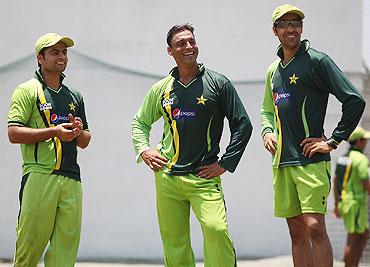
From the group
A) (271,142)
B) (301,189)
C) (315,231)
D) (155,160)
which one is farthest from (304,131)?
(155,160)

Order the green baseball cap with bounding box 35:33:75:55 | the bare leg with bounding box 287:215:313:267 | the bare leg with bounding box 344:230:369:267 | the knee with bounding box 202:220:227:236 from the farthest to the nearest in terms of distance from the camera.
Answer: the bare leg with bounding box 344:230:369:267 → the green baseball cap with bounding box 35:33:75:55 → the bare leg with bounding box 287:215:313:267 → the knee with bounding box 202:220:227:236

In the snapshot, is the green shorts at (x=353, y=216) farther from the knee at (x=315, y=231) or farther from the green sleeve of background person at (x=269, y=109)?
the knee at (x=315, y=231)

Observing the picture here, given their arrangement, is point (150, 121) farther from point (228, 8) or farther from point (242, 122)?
point (228, 8)

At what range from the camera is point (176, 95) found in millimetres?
6477

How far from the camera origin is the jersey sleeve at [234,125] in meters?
6.42

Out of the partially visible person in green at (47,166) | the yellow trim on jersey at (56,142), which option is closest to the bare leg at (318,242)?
the partially visible person in green at (47,166)

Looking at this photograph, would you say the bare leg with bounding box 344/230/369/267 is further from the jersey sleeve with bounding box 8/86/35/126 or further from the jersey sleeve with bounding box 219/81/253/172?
the jersey sleeve with bounding box 8/86/35/126

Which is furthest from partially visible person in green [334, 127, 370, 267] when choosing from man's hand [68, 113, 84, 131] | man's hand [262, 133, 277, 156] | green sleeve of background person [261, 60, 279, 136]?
man's hand [68, 113, 84, 131]

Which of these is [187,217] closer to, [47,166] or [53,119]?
[47,166]

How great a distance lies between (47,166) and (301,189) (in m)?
1.96

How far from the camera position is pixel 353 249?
10.4 m

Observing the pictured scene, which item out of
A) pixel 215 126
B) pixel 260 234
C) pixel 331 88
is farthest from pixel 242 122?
pixel 260 234

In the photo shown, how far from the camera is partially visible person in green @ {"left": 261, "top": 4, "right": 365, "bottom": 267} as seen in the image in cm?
637

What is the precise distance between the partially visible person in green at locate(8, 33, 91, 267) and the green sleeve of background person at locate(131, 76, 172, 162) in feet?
1.49
